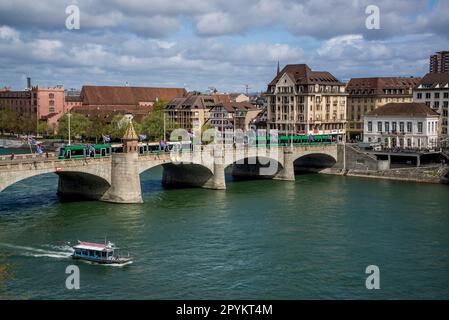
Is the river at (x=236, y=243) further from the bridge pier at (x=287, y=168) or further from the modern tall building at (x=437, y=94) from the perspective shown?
the modern tall building at (x=437, y=94)

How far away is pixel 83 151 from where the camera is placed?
75.1 m

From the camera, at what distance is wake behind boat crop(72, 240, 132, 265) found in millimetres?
49625

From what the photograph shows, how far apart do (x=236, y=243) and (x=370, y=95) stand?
106 metres

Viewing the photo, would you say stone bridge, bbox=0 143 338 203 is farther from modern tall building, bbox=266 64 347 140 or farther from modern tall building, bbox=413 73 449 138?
modern tall building, bbox=413 73 449 138

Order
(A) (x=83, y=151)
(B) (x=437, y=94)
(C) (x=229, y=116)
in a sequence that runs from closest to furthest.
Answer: (A) (x=83, y=151)
(B) (x=437, y=94)
(C) (x=229, y=116)

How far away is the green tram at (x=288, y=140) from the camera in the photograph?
3992 inches

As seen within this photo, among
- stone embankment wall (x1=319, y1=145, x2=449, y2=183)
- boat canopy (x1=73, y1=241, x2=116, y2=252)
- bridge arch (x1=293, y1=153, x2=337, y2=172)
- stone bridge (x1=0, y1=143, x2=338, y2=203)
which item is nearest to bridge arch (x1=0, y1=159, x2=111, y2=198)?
stone bridge (x1=0, y1=143, x2=338, y2=203)

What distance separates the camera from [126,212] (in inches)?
2751

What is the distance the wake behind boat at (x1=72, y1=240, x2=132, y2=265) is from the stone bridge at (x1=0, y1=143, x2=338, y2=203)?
56.4ft

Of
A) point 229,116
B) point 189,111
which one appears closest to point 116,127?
point 189,111

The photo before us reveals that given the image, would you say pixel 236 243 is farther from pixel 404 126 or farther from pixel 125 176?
pixel 404 126

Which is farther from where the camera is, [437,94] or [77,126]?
[77,126]

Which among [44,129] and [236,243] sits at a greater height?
[44,129]

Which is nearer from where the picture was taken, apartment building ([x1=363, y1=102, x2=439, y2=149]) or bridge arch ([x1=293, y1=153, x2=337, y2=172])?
bridge arch ([x1=293, y1=153, x2=337, y2=172])
